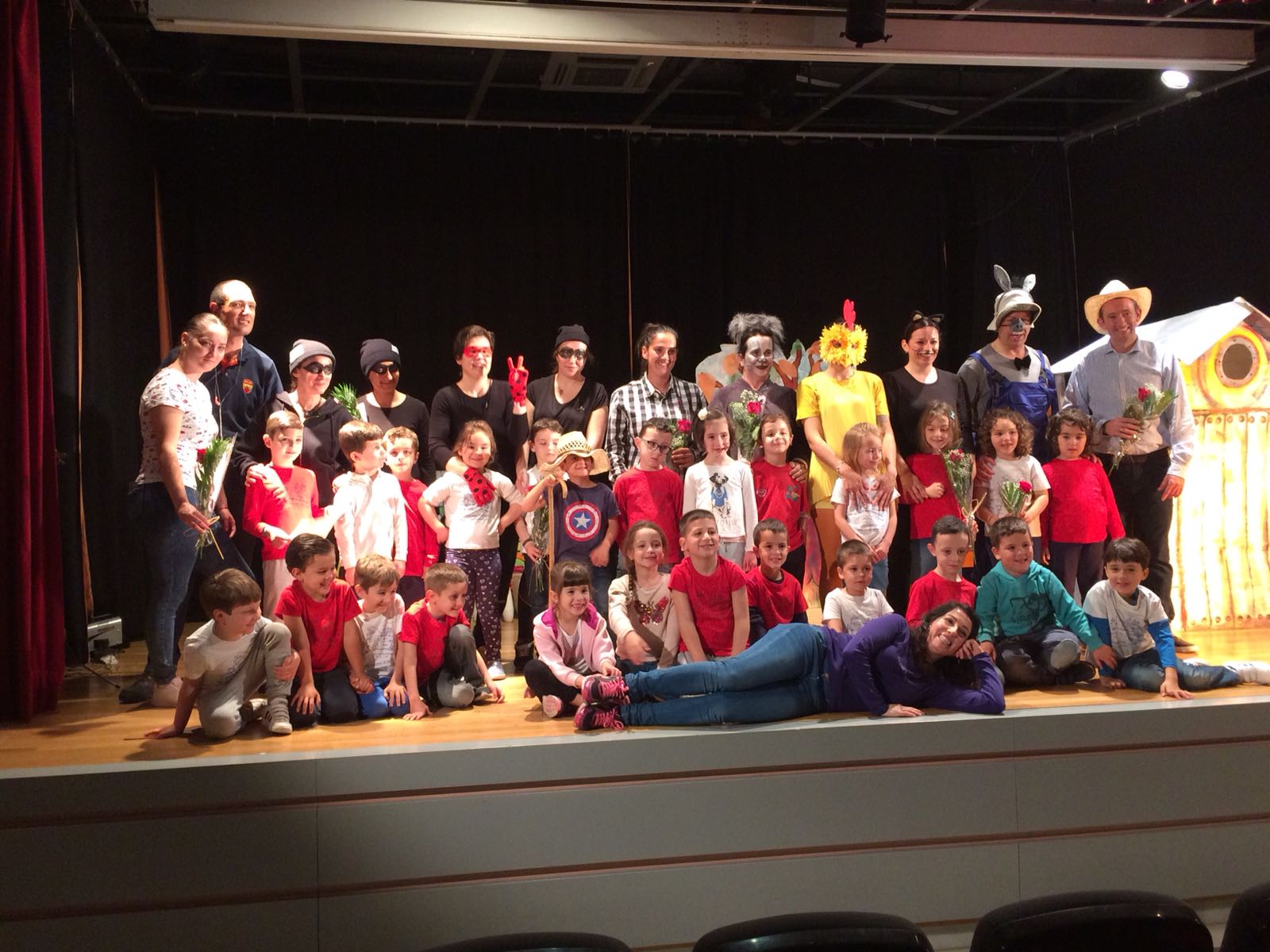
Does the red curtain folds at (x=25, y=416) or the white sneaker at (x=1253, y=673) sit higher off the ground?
the red curtain folds at (x=25, y=416)

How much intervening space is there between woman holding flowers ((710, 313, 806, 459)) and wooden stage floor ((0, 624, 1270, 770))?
4.78ft

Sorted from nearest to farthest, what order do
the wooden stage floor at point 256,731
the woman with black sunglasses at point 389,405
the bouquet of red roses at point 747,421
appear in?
the wooden stage floor at point 256,731, the bouquet of red roses at point 747,421, the woman with black sunglasses at point 389,405

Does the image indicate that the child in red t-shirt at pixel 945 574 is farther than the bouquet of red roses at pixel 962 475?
No

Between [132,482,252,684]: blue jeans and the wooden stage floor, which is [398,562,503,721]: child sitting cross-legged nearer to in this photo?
the wooden stage floor

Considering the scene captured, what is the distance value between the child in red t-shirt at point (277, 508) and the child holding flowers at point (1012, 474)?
2.91 metres

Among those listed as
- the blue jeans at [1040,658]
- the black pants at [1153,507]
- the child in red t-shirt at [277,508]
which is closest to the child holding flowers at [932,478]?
the blue jeans at [1040,658]

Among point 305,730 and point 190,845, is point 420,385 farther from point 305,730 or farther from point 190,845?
point 190,845

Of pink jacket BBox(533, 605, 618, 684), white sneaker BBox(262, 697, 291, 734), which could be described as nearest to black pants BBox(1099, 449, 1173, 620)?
pink jacket BBox(533, 605, 618, 684)

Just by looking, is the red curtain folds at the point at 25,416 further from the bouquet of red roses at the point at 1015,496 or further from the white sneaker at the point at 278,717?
the bouquet of red roses at the point at 1015,496

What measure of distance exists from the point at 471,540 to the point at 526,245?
326cm

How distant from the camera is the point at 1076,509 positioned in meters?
4.90

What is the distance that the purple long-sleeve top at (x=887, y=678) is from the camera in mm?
3707

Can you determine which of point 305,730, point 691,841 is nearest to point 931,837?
point 691,841

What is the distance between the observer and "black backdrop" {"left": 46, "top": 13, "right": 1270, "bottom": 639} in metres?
6.80
